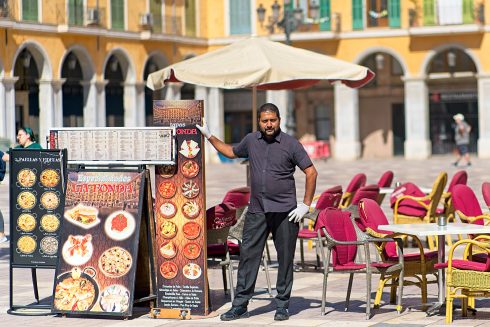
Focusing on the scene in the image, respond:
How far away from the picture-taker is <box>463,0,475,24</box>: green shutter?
48719mm

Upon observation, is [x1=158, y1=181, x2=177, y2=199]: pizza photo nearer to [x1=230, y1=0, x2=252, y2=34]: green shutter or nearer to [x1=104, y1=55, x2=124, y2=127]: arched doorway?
[x1=104, y1=55, x2=124, y2=127]: arched doorway

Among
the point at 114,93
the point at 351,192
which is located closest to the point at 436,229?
the point at 351,192

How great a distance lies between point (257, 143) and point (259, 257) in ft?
3.11

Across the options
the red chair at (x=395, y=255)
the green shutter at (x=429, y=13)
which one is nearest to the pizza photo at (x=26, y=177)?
the red chair at (x=395, y=255)

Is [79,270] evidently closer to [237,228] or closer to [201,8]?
[237,228]

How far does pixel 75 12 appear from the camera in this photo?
4328cm

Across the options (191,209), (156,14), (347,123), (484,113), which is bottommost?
(191,209)

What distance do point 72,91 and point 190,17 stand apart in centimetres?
792

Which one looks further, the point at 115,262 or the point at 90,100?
the point at 90,100

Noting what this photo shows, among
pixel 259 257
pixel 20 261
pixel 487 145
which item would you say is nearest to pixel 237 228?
pixel 259 257

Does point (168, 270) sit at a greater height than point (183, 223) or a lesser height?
lesser

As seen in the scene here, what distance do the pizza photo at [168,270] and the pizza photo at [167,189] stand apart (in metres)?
0.57

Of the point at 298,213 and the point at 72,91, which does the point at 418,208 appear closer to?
the point at 298,213

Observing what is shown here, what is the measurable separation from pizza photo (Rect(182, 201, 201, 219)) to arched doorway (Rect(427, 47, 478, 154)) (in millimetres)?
39335
